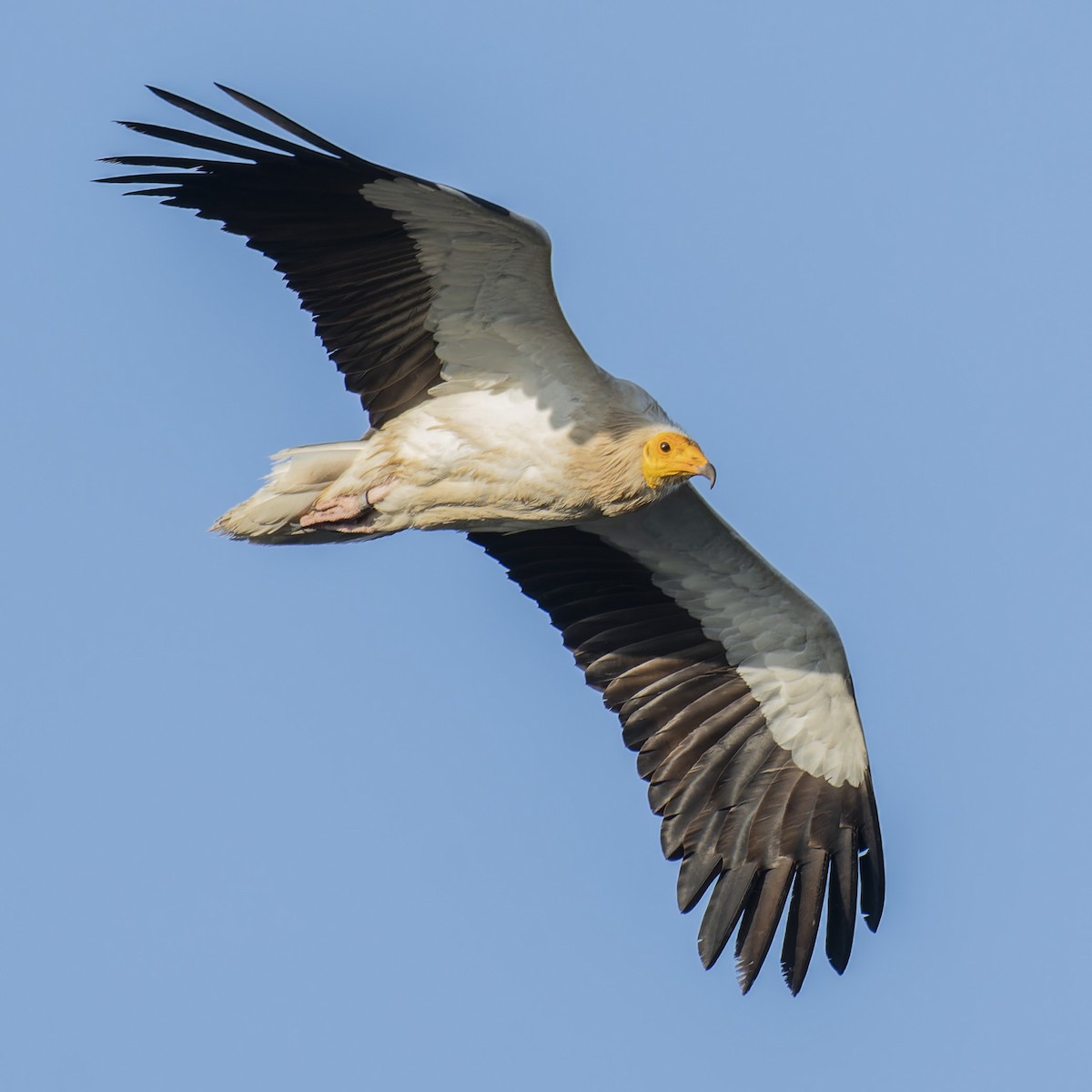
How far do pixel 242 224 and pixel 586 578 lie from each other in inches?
127

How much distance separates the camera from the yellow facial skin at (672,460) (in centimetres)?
979

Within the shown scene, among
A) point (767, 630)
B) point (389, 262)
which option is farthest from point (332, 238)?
point (767, 630)

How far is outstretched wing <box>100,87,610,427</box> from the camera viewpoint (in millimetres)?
9258

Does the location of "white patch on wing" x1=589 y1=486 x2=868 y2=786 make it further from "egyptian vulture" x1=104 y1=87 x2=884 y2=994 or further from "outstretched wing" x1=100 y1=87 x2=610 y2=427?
"outstretched wing" x1=100 y1=87 x2=610 y2=427

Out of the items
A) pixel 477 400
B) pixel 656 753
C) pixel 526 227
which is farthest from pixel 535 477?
pixel 656 753

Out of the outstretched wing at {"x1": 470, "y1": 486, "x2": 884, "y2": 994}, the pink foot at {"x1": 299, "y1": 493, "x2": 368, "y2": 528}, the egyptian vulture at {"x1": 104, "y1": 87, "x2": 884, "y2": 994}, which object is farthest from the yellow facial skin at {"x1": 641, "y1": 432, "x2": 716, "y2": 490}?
the pink foot at {"x1": 299, "y1": 493, "x2": 368, "y2": 528}

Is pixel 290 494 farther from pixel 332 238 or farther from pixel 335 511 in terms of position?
pixel 332 238

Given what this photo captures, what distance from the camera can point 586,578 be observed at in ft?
38.0

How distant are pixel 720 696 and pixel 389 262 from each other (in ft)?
11.5

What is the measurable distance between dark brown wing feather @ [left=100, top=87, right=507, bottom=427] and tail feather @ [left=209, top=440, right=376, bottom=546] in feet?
1.00

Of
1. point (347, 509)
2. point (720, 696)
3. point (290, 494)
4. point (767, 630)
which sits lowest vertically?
point (720, 696)

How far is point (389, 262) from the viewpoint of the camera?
975cm

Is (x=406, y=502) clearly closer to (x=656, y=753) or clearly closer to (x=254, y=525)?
(x=254, y=525)

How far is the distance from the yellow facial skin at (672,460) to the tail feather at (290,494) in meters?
1.56
